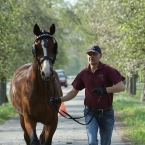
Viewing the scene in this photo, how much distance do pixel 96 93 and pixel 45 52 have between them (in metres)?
1.13

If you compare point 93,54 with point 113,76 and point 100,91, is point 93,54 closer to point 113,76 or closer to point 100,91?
point 113,76

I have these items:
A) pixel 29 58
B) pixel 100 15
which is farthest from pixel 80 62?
pixel 29 58

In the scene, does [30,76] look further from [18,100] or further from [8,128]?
[8,128]

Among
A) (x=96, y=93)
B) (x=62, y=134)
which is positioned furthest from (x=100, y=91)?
(x=62, y=134)

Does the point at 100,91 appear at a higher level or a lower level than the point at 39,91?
higher

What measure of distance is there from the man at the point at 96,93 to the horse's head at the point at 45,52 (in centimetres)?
58

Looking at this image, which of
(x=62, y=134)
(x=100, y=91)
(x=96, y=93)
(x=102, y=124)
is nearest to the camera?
(x=100, y=91)

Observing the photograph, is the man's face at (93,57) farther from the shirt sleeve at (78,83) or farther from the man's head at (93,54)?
the shirt sleeve at (78,83)

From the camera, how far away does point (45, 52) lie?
8133 mm

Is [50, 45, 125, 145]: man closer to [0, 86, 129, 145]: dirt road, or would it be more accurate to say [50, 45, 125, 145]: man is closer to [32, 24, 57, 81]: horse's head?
[32, 24, 57, 81]: horse's head

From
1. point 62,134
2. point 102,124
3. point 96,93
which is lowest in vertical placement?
point 62,134

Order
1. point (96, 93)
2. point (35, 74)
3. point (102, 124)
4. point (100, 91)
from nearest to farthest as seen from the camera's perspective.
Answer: point (100, 91), point (96, 93), point (102, 124), point (35, 74)

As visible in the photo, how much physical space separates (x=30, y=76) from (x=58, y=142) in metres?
3.55

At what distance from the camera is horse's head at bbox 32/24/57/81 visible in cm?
782
